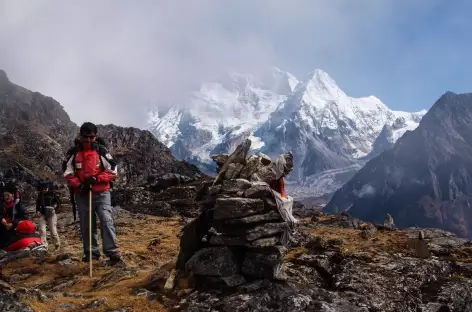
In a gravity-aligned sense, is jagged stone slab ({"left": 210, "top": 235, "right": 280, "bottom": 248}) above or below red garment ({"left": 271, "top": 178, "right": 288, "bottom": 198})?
below

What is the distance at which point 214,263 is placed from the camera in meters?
12.0

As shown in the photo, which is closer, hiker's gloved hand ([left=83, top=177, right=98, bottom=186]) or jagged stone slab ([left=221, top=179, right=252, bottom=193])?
jagged stone slab ([left=221, top=179, right=252, bottom=193])

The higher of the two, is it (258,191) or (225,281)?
(258,191)

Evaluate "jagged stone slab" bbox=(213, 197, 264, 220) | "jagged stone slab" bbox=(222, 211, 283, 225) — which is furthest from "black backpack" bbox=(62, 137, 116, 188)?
"jagged stone slab" bbox=(222, 211, 283, 225)

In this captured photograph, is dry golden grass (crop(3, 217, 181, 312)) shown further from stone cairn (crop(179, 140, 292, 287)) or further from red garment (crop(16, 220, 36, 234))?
stone cairn (crop(179, 140, 292, 287))

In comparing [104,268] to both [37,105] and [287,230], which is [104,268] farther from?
[37,105]

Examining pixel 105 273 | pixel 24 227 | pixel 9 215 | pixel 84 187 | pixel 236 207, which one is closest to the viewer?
pixel 236 207

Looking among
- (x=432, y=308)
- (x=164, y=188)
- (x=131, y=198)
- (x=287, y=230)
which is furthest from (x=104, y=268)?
(x=164, y=188)

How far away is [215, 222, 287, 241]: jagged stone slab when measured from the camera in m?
11.9

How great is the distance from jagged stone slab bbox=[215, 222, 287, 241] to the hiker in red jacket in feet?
15.7

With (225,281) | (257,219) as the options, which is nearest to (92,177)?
(225,281)

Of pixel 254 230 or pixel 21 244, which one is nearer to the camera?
pixel 254 230

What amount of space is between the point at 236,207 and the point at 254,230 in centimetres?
86

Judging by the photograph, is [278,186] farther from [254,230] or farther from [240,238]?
[240,238]
